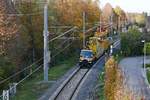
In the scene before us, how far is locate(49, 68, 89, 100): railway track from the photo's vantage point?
3131cm

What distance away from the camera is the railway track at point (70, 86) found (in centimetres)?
3131

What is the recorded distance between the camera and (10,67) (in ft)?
114

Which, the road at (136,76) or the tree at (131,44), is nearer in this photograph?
the road at (136,76)

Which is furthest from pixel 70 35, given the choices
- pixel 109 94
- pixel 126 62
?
pixel 109 94

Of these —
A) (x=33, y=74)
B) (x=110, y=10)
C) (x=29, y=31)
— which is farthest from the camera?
(x=110, y=10)

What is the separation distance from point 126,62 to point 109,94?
133ft

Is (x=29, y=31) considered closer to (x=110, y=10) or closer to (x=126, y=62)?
(x=126, y=62)

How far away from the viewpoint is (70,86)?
118 feet

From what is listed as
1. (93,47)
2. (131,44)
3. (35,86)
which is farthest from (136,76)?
(131,44)

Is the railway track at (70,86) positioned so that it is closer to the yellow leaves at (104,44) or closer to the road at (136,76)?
the road at (136,76)

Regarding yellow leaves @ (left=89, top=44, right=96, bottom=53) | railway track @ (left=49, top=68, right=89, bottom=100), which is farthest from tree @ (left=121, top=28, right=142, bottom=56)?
railway track @ (left=49, top=68, right=89, bottom=100)

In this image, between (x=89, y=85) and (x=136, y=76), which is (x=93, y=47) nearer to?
(x=136, y=76)

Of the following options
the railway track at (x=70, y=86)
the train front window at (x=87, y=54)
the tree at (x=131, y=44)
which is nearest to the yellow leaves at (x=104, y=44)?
the tree at (x=131, y=44)

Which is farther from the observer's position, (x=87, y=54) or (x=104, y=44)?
(x=104, y=44)
